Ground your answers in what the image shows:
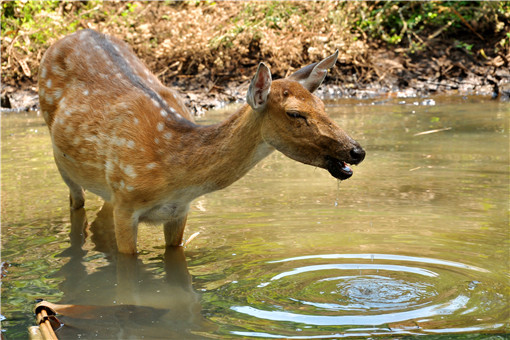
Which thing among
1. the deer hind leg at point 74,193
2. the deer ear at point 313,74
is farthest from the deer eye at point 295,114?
the deer hind leg at point 74,193

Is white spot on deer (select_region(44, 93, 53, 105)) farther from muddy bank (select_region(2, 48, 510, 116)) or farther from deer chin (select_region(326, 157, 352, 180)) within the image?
muddy bank (select_region(2, 48, 510, 116))

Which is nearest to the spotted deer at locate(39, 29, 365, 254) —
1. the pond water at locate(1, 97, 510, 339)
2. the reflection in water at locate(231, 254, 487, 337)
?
the pond water at locate(1, 97, 510, 339)

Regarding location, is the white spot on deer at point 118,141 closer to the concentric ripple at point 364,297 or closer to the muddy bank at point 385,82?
the concentric ripple at point 364,297

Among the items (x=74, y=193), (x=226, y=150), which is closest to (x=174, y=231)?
(x=226, y=150)

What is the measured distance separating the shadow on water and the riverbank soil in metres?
8.08

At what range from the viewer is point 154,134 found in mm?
5180

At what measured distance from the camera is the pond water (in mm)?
4090

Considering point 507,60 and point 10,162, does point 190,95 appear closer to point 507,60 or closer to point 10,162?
point 10,162

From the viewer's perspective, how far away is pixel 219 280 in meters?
4.85

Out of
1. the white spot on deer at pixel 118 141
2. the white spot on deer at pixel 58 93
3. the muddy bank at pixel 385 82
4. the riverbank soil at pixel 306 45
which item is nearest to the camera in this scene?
the white spot on deer at pixel 118 141

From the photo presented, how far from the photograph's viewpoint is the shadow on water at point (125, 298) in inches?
159

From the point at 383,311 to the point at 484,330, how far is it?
57 cm

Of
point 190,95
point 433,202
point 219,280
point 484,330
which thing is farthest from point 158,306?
point 190,95

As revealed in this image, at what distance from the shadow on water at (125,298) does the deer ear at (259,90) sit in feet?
3.97
